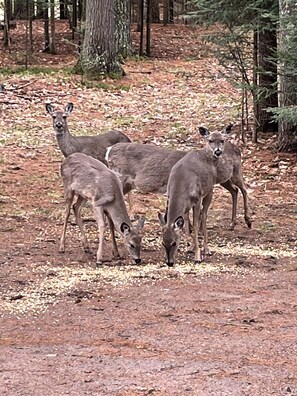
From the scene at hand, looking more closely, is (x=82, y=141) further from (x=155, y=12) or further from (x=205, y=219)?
(x=155, y=12)

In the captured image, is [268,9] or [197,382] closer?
[197,382]

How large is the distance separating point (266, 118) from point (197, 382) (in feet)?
37.7

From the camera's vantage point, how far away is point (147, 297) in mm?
6598

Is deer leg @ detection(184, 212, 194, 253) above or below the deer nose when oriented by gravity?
below

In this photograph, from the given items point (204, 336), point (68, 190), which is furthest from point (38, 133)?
point (204, 336)

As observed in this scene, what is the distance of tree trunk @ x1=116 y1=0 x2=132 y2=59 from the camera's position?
936 inches

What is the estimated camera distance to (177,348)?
5137 mm

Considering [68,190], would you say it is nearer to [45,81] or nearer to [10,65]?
[45,81]

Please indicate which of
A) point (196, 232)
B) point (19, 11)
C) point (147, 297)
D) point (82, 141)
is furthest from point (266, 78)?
point (19, 11)

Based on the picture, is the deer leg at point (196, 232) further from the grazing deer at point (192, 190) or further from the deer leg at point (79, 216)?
the deer leg at point (79, 216)

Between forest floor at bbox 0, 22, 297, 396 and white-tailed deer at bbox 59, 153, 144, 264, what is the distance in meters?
0.25

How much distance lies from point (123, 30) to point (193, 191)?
54.9 ft

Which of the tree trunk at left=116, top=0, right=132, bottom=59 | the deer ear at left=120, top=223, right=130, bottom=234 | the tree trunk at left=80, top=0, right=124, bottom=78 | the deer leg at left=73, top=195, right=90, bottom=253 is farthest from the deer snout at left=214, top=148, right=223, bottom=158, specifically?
the tree trunk at left=116, top=0, right=132, bottom=59

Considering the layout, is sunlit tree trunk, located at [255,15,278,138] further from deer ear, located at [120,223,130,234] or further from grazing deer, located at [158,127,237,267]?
deer ear, located at [120,223,130,234]
